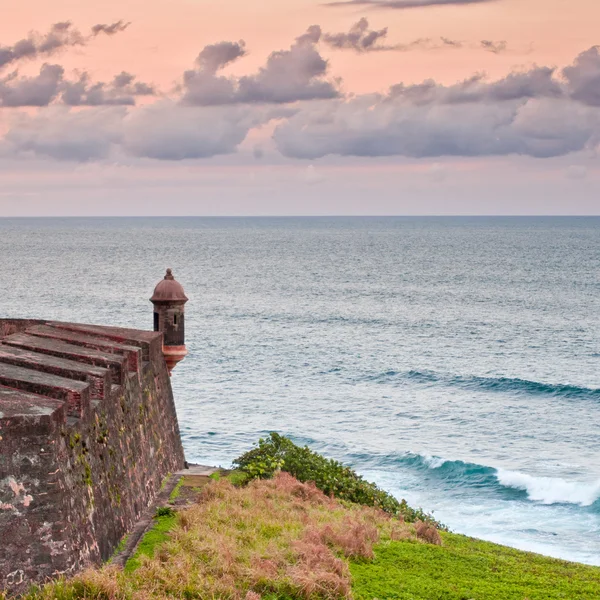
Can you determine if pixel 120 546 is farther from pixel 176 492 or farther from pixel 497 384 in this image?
pixel 497 384

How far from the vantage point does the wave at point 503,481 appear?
3684cm

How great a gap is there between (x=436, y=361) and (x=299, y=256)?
112427 mm

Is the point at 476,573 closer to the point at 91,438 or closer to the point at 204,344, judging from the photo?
the point at 91,438

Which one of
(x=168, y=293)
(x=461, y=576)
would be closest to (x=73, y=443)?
(x=461, y=576)

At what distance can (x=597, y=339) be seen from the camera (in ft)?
237

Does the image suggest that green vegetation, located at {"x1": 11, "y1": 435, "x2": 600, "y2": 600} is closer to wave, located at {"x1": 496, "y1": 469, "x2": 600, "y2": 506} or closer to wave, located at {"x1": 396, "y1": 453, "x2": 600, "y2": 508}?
wave, located at {"x1": 496, "y1": 469, "x2": 600, "y2": 506}

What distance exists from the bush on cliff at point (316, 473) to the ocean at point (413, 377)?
7615mm

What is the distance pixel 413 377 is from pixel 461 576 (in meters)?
41.4

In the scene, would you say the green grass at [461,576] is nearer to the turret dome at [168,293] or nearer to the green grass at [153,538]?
the green grass at [153,538]

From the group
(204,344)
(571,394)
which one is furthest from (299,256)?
(571,394)

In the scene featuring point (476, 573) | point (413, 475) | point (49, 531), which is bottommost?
point (413, 475)

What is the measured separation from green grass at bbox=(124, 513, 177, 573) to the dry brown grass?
368 millimetres

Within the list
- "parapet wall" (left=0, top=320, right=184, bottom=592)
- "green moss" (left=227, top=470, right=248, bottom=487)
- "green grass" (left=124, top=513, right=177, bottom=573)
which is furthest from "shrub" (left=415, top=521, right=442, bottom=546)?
"parapet wall" (left=0, top=320, right=184, bottom=592)

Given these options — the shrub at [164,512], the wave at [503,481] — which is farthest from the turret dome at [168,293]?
the wave at [503,481]
